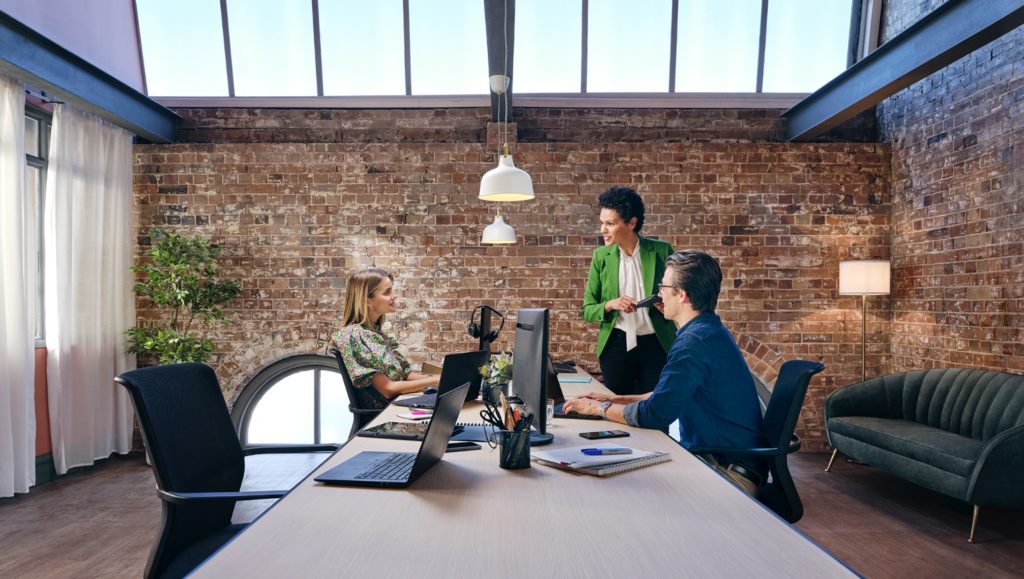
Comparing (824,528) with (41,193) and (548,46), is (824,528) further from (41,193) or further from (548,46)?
(41,193)

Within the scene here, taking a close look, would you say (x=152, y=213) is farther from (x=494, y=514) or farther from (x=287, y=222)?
(x=494, y=514)

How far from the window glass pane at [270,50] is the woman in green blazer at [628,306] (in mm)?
3767

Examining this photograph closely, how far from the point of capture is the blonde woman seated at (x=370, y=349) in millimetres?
3225

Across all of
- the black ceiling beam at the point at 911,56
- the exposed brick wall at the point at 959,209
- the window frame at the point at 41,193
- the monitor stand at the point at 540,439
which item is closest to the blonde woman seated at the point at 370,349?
the monitor stand at the point at 540,439

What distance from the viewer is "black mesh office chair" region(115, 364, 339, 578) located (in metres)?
1.81

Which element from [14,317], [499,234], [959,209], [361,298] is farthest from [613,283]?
[14,317]

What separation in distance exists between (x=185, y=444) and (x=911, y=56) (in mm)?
4726

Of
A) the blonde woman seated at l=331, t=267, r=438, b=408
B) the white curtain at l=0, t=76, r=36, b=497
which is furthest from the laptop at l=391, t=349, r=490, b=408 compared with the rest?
the white curtain at l=0, t=76, r=36, b=497

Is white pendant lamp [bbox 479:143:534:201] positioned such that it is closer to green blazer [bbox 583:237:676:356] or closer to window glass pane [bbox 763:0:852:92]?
green blazer [bbox 583:237:676:356]

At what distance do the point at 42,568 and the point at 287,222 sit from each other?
329 centimetres

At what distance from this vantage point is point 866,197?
5898mm

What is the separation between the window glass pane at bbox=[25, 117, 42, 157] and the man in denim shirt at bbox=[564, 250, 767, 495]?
15.6 ft

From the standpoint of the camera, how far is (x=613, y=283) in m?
3.89

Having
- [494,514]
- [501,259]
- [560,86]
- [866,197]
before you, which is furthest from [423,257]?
[494,514]
